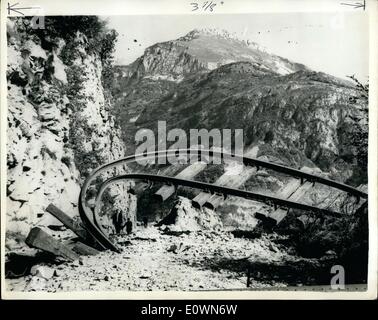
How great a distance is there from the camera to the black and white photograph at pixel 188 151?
5898 millimetres

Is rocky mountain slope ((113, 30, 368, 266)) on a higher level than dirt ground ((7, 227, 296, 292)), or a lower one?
higher

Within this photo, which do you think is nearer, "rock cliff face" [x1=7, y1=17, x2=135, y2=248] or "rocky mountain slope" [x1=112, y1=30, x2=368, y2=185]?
"rock cliff face" [x1=7, y1=17, x2=135, y2=248]

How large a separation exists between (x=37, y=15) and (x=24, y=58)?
0.52 metres

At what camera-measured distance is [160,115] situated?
6258 millimetres

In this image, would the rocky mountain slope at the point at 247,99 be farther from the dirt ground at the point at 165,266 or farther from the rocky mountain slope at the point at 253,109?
the dirt ground at the point at 165,266

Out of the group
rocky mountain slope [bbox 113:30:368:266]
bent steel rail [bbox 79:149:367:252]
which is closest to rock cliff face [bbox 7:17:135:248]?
bent steel rail [bbox 79:149:367:252]

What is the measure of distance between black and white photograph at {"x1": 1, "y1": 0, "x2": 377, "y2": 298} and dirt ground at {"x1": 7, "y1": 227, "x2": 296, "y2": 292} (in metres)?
0.02

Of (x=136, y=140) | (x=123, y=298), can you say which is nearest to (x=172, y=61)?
(x=136, y=140)

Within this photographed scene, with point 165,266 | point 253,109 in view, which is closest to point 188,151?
point 253,109

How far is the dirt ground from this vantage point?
231 inches

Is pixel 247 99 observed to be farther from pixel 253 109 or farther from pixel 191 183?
pixel 191 183

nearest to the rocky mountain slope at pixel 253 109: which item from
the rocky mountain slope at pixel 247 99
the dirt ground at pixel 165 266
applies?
the rocky mountain slope at pixel 247 99

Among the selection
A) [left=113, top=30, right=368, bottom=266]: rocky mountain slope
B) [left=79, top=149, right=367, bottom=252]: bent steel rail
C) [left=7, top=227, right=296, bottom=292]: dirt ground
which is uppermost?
[left=113, top=30, right=368, bottom=266]: rocky mountain slope

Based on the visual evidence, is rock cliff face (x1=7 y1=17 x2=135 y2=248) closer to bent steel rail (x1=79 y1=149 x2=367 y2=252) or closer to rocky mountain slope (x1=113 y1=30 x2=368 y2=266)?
bent steel rail (x1=79 y1=149 x2=367 y2=252)
